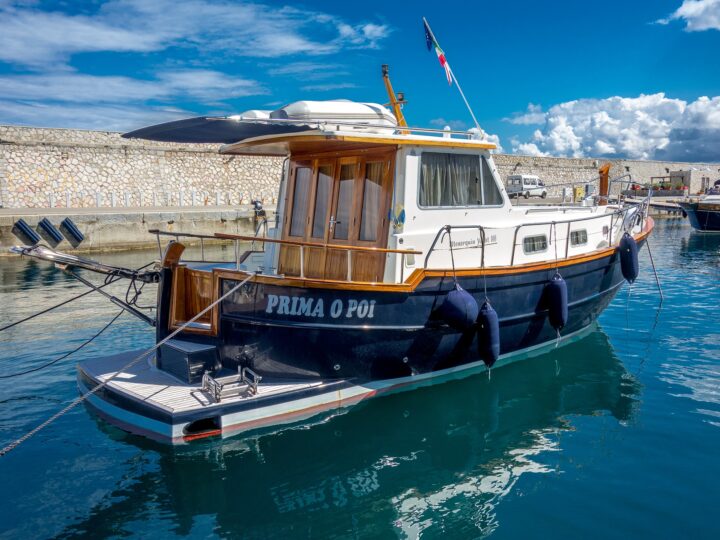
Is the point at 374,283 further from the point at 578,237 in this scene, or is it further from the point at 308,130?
the point at 578,237

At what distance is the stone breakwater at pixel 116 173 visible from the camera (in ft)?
82.8

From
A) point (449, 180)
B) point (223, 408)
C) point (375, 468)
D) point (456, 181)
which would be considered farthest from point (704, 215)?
point (223, 408)

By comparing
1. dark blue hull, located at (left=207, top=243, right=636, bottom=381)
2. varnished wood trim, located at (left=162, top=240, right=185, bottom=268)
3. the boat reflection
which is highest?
varnished wood trim, located at (left=162, top=240, right=185, bottom=268)

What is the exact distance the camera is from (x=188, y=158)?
29875 mm

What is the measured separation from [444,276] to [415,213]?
800mm

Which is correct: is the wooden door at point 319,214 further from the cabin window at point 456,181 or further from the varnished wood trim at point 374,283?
the cabin window at point 456,181

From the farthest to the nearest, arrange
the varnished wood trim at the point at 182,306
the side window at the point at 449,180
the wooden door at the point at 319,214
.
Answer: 1. the wooden door at the point at 319,214
2. the side window at the point at 449,180
3. the varnished wood trim at the point at 182,306

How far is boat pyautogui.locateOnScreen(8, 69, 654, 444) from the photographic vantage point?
6.21 m

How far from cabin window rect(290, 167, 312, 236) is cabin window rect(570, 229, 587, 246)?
3867mm

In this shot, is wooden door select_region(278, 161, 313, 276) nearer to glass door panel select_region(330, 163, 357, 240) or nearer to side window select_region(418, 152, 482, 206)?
glass door panel select_region(330, 163, 357, 240)

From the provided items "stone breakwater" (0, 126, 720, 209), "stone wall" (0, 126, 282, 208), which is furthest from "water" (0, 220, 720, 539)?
"stone breakwater" (0, 126, 720, 209)

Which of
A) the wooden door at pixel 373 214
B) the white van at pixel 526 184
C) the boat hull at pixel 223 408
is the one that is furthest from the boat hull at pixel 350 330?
the white van at pixel 526 184

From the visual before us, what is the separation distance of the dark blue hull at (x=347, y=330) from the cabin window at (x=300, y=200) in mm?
1511

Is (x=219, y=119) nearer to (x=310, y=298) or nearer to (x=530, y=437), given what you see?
(x=310, y=298)
